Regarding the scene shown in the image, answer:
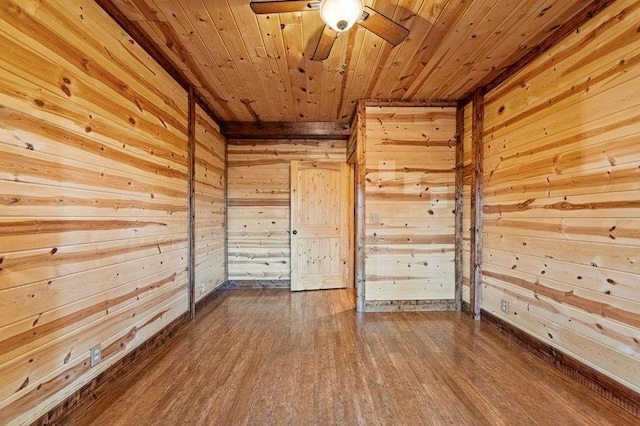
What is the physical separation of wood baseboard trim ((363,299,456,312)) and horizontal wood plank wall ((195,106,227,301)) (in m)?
2.15

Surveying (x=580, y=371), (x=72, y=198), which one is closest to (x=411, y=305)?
(x=580, y=371)

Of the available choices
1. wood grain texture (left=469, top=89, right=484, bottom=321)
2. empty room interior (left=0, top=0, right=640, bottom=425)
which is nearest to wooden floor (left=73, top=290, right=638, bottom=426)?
empty room interior (left=0, top=0, right=640, bottom=425)

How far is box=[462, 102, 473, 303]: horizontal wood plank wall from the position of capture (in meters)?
3.37

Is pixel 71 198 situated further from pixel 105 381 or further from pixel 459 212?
pixel 459 212

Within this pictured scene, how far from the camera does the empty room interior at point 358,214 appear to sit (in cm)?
160

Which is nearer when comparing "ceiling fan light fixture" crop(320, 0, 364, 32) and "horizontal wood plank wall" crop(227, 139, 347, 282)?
"ceiling fan light fixture" crop(320, 0, 364, 32)

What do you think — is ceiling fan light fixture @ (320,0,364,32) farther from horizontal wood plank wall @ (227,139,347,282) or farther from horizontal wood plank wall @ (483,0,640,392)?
horizontal wood plank wall @ (227,139,347,282)

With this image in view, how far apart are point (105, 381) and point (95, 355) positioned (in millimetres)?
235

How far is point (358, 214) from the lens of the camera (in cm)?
349

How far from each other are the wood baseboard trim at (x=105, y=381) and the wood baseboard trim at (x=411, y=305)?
7.13 ft

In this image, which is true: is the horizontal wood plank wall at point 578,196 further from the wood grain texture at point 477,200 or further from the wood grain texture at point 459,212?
the wood grain texture at point 459,212

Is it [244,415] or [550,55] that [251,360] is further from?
[550,55]

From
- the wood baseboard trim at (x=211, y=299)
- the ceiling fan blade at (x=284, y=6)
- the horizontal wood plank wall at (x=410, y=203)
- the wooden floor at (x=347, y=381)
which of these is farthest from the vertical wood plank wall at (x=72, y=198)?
the horizontal wood plank wall at (x=410, y=203)

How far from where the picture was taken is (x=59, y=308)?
162 cm
